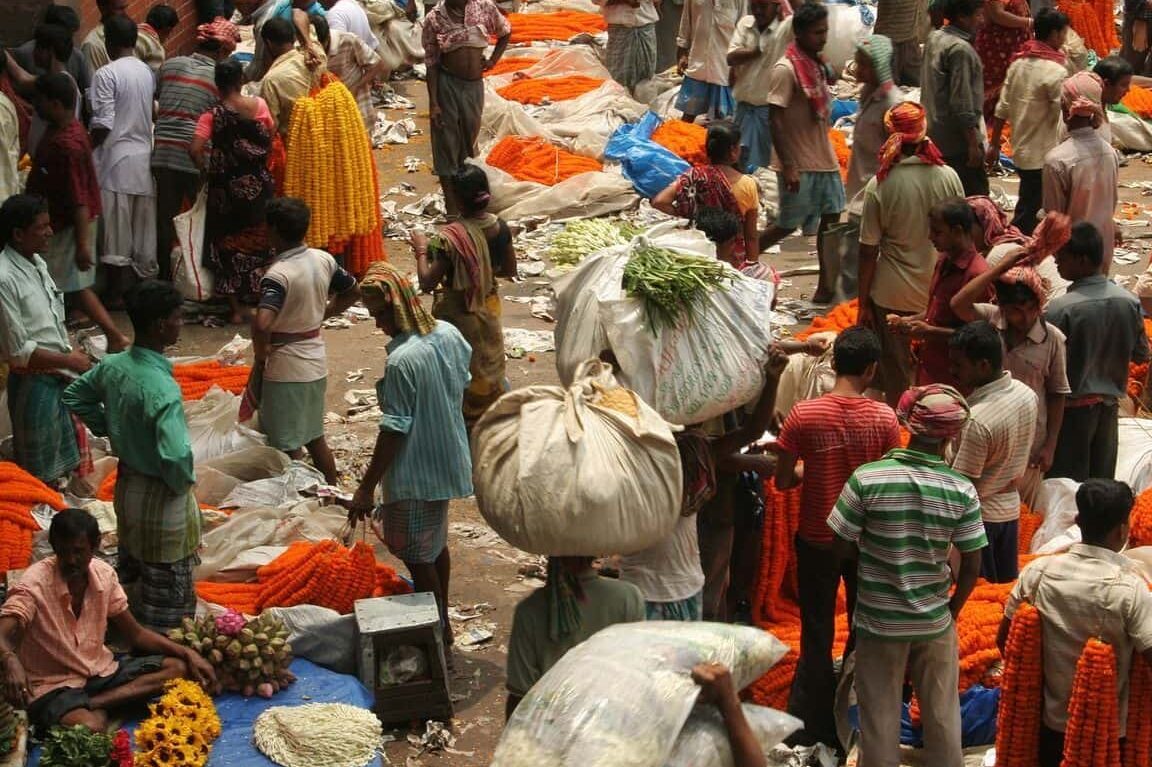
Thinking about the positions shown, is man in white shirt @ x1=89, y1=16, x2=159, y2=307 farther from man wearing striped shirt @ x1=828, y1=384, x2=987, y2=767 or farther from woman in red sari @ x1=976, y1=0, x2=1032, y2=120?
woman in red sari @ x1=976, y1=0, x2=1032, y2=120

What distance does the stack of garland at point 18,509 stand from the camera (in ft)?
23.2

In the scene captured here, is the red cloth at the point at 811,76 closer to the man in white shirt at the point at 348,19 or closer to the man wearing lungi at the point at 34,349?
the man in white shirt at the point at 348,19

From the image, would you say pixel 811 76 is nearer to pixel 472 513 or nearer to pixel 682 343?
pixel 472 513

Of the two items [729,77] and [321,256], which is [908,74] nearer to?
[729,77]

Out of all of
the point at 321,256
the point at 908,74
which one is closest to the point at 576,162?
the point at 908,74

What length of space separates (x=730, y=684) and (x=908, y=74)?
11924mm

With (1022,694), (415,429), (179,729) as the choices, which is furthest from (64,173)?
(1022,694)

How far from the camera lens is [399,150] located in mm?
14180

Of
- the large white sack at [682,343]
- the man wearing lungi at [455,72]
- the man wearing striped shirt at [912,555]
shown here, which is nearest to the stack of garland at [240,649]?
the large white sack at [682,343]

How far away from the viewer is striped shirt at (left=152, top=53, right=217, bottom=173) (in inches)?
402

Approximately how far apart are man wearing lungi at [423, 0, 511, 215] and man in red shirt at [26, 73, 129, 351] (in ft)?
9.12

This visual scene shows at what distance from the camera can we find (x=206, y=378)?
30.5 ft

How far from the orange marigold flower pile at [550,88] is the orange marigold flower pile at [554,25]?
1781 millimetres

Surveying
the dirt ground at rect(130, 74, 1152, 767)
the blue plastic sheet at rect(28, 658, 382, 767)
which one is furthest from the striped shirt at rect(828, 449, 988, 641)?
the blue plastic sheet at rect(28, 658, 382, 767)
